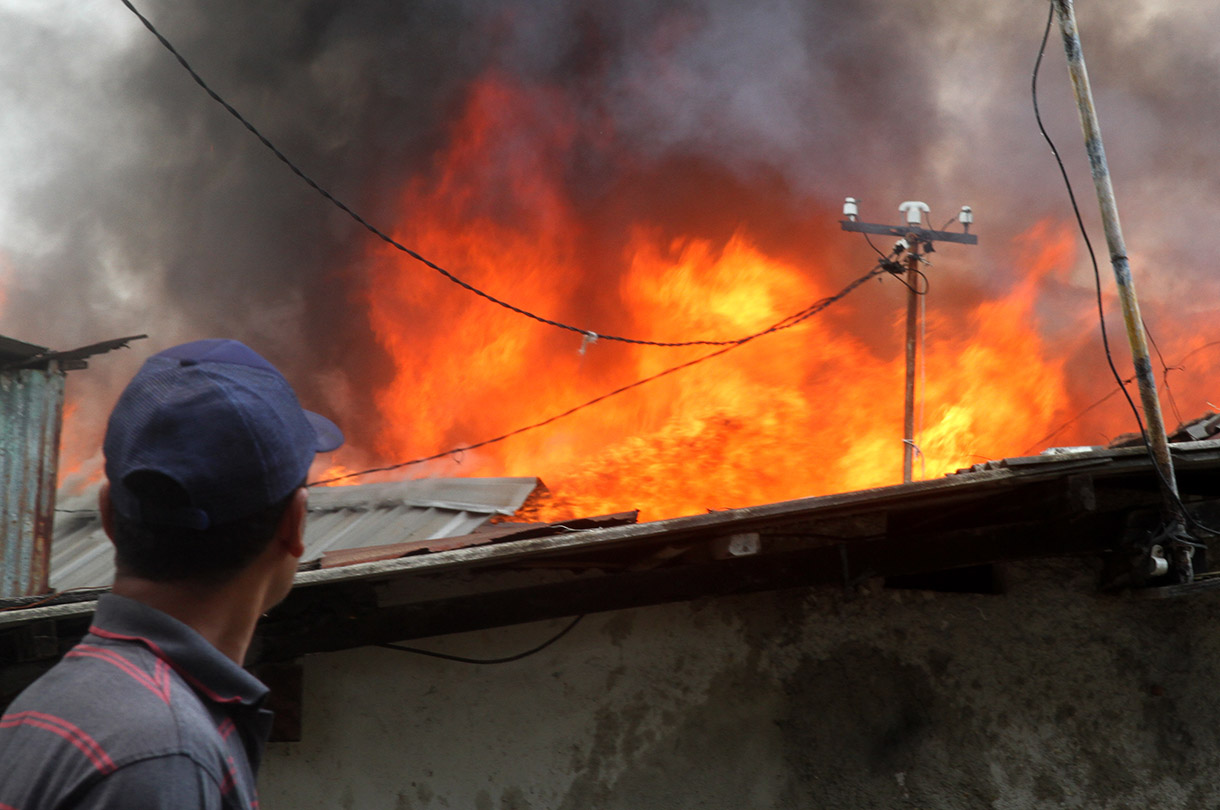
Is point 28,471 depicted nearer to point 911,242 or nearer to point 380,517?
point 380,517

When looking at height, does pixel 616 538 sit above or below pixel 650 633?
above

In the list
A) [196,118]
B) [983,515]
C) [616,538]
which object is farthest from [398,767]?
[196,118]

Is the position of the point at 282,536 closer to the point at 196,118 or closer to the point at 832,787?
the point at 832,787

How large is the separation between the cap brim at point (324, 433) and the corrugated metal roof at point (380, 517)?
738 cm

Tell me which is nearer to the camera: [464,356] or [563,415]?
[563,415]

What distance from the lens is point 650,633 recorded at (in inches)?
204

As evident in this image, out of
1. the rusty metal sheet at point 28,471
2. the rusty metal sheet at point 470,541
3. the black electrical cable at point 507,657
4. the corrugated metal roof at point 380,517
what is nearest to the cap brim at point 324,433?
the rusty metal sheet at point 470,541

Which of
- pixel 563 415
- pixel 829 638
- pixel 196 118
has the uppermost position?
pixel 196 118

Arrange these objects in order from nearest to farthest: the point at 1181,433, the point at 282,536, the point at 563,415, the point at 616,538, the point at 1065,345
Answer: the point at 282,536 < the point at 616,538 < the point at 1181,433 < the point at 563,415 < the point at 1065,345

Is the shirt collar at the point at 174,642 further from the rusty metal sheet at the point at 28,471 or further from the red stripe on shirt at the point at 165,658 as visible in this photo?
the rusty metal sheet at the point at 28,471

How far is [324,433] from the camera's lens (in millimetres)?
1759

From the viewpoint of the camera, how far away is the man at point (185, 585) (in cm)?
123

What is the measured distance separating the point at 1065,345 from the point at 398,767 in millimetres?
27241

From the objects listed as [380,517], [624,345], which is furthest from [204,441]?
[624,345]
